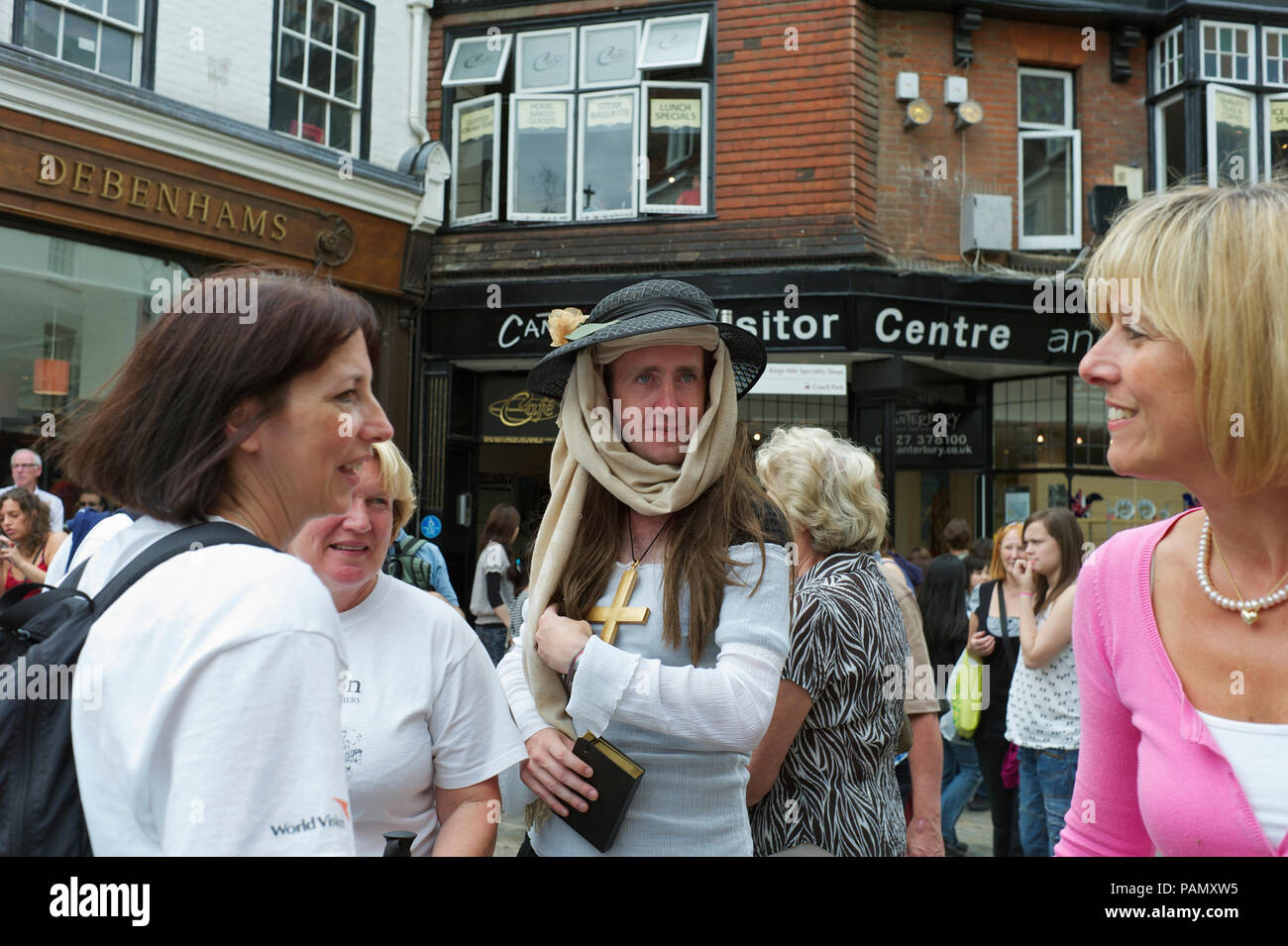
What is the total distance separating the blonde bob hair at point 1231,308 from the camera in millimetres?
1474

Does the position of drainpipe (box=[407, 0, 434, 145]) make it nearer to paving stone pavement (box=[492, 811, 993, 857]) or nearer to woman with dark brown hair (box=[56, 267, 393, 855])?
paving stone pavement (box=[492, 811, 993, 857])

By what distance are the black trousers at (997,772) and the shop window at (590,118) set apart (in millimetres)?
7216

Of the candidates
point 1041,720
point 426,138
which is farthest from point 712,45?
point 1041,720

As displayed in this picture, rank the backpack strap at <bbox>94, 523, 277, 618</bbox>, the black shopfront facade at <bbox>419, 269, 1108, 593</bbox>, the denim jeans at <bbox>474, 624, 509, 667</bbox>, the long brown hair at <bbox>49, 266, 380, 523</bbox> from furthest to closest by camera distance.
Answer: the black shopfront facade at <bbox>419, 269, 1108, 593</bbox> → the denim jeans at <bbox>474, 624, 509, 667</bbox> → the long brown hair at <bbox>49, 266, 380, 523</bbox> → the backpack strap at <bbox>94, 523, 277, 618</bbox>

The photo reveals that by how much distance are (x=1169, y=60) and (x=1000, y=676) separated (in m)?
9.05

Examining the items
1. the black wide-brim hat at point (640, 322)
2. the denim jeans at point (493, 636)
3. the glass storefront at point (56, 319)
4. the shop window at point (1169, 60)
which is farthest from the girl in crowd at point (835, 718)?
the shop window at point (1169, 60)

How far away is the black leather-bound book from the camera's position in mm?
2070

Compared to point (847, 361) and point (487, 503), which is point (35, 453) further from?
point (847, 361)

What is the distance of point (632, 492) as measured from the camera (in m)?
2.27

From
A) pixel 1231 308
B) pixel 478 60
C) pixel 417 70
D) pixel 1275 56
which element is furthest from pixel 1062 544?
pixel 417 70

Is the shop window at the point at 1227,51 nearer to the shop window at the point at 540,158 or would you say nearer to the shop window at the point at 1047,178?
the shop window at the point at 1047,178

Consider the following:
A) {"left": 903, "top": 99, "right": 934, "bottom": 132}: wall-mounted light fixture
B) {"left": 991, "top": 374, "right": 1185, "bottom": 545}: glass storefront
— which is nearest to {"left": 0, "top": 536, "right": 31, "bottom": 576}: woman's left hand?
{"left": 903, "top": 99, "right": 934, "bottom": 132}: wall-mounted light fixture

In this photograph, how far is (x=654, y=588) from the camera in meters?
2.28

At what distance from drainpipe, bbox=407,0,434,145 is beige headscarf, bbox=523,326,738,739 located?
10457 millimetres
